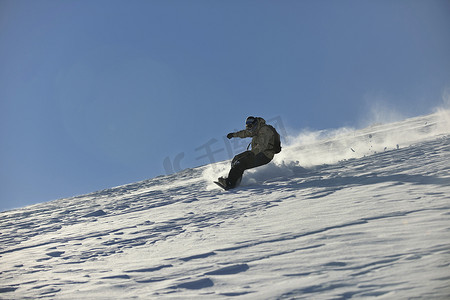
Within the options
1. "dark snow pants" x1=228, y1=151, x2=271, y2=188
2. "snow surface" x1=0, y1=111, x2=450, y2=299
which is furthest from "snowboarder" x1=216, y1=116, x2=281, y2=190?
"snow surface" x1=0, y1=111, x2=450, y2=299

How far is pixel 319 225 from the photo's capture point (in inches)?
170

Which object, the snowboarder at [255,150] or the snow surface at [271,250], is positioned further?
the snowboarder at [255,150]

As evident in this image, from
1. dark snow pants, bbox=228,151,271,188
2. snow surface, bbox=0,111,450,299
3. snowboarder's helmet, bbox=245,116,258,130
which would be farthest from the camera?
snowboarder's helmet, bbox=245,116,258,130

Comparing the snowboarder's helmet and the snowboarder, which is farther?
the snowboarder's helmet

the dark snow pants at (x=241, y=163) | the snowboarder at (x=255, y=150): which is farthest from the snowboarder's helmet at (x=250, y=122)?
the dark snow pants at (x=241, y=163)

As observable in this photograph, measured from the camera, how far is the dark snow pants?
10.1 metres

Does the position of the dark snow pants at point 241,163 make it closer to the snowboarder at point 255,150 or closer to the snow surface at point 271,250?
the snowboarder at point 255,150

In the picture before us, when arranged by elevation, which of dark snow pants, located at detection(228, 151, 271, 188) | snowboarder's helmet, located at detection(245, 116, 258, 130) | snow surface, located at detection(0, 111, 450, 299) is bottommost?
snow surface, located at detection(0, 111, 450, 299)

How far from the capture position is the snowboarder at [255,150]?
1011 centimetres

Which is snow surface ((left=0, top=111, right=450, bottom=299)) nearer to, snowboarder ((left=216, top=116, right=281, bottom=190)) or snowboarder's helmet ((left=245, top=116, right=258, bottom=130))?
snowboarder ((left=216, top=116, right=281, bottom=190))

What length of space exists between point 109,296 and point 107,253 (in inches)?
69.8

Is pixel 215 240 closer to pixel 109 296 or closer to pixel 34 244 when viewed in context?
pixel 109 296

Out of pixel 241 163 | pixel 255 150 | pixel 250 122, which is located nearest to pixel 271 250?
pixel 241 163

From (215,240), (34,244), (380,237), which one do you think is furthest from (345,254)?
(34,244)
